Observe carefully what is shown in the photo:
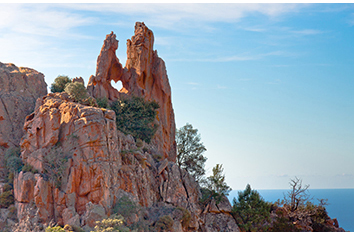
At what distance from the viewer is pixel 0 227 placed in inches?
1277

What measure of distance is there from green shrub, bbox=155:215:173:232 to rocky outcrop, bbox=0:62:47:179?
55.7ft

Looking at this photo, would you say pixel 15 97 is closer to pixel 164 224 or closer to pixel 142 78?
pixel 142 78

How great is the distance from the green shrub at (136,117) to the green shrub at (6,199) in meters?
15.6

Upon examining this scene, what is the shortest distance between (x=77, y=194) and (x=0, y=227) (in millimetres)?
7493

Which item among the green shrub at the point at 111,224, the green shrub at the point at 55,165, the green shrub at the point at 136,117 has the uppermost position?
the green shrub at the point at 136,117

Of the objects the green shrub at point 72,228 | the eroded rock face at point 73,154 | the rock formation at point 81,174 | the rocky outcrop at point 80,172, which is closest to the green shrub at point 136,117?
the rock formation at point 81,174

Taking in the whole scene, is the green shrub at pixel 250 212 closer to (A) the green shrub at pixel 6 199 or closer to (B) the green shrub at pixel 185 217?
(B) the green shrub at pixel 185 217

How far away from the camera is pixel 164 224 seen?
113ft

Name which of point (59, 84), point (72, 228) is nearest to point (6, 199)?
point (72, 228)

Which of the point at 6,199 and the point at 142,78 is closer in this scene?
the point at 6,199

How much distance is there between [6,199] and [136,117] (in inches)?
778

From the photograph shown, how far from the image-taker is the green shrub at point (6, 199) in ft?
111

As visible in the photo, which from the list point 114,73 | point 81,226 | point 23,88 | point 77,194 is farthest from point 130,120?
point 81,226

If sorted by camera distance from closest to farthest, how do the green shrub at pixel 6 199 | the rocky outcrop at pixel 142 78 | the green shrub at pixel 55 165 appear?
the green shrub at pixel 55 165 → the green shrub at pixel 6 199 → the rocky outcrop at pixel 142 78
